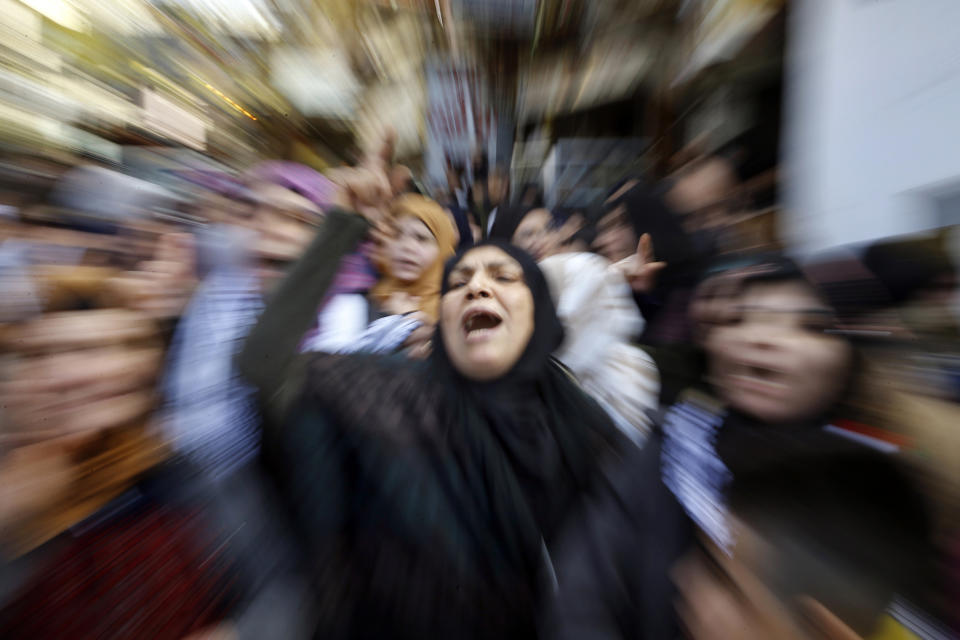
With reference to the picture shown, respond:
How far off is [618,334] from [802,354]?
1.25 ft

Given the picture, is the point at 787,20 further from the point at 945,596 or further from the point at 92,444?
the point at 92,444

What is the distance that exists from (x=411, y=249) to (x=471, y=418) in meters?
0.49

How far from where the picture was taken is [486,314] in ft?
3.05

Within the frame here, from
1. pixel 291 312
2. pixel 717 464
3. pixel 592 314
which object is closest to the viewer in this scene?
pixel 717 464

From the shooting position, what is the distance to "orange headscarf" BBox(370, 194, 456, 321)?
3.51 feet

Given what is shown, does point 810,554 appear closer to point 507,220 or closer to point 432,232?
point 507,220

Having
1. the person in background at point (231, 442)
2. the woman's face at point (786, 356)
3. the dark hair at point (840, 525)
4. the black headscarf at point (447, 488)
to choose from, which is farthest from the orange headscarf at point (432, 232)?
the dark hair at point (840, 525)

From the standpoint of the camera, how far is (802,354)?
72 centimetres

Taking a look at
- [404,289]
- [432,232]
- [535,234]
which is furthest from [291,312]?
[535,234]

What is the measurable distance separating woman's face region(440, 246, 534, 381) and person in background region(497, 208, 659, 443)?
10cm

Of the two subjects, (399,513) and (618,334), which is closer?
(399,513)

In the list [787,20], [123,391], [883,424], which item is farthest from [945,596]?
[123,391]

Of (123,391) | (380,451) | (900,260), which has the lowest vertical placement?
(380,451)

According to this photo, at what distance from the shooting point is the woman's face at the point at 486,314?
0.90 metres
